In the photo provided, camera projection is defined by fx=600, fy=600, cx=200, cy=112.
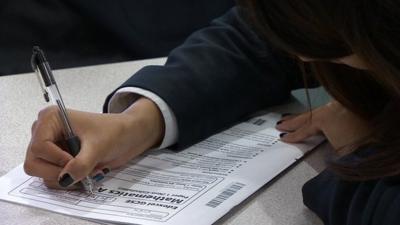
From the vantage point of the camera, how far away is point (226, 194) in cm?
73

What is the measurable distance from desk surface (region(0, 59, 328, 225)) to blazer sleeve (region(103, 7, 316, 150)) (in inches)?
5.2

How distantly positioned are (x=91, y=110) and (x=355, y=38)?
0.58 metres

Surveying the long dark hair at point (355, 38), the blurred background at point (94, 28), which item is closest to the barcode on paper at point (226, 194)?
the long dark hair at point (355, 38)

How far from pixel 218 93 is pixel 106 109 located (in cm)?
18

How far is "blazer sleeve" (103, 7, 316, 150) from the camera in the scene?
0.89 meters

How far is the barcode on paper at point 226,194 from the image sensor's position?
0.71 meters

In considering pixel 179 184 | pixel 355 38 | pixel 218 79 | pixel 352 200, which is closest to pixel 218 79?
pixel 218 79

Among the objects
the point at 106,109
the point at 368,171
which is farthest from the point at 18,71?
the point at 368,171

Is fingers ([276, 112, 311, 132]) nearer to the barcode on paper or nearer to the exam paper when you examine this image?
the exam paper

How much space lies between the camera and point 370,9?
0.47 meters

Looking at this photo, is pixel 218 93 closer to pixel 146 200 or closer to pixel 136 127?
pixel 136 127

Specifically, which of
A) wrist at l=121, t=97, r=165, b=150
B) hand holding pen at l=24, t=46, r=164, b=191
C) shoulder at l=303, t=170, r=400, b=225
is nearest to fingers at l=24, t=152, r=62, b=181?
hand holding pen at l=24, t=46, r=164, b=191

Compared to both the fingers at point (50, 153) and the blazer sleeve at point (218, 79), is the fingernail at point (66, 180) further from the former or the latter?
the blazer sleeve at point (218, 79)

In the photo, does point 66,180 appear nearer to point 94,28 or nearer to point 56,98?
point 56,98
